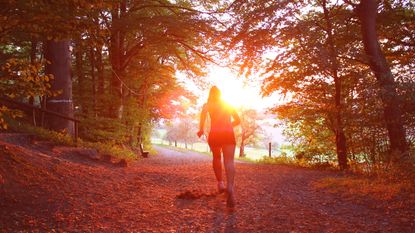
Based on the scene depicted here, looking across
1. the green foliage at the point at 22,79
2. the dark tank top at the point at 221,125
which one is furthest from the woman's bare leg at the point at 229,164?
the green foliage at the point at 22,79

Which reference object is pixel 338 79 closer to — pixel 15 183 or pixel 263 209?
pixel 263 209

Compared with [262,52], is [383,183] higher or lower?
lower

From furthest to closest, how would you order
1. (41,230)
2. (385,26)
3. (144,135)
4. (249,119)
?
1. (249,119)
2. (144,135)
3. (385,26)
4. (41,230)

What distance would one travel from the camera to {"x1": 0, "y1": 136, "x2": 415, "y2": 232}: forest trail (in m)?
4.40

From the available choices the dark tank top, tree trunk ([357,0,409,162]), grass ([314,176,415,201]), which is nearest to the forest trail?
grass ([314,176,415,201])

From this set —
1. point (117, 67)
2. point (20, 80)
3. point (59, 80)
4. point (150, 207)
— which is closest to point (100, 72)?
point (117, 67)

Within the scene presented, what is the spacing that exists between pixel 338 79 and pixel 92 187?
29.2 ft

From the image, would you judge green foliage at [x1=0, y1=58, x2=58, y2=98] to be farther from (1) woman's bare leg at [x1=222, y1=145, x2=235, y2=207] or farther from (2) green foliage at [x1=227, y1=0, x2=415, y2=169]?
(2) green foliage at [x1=227, y1=0, x2=415, y2=169]

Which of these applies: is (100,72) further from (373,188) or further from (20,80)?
(373,188)

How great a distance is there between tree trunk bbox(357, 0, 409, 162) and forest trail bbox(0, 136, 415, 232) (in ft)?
7.23

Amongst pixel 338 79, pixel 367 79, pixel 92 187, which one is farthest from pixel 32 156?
pixel 338 79

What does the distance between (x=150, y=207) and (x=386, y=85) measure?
6.01 metres

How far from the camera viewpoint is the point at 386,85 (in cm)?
767

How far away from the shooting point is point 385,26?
37.3 feet
